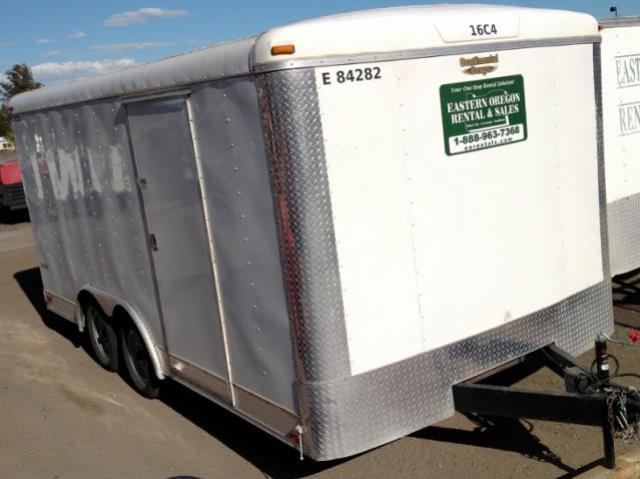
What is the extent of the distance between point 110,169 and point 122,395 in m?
2.00

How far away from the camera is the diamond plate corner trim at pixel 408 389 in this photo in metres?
3.75

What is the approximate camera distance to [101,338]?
6.86 meters

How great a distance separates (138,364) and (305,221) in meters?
3.12

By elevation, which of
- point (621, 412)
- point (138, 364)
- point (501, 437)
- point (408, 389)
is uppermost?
point (408, 389)

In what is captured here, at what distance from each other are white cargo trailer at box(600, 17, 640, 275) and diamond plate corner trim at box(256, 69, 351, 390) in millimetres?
3347

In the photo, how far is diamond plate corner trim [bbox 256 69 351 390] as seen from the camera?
355cm

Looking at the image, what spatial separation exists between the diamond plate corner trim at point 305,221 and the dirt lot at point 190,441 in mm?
1147

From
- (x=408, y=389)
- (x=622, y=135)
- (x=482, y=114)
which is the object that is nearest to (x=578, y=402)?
(x=408, y=389)

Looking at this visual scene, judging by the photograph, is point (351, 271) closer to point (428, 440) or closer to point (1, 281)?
point (428, 440)

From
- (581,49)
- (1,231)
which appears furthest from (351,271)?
(1,231)

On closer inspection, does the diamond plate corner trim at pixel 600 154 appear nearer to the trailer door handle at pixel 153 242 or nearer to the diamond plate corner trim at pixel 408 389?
the diamond plate corner trim at pixel 408 389

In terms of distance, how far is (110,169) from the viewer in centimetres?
554

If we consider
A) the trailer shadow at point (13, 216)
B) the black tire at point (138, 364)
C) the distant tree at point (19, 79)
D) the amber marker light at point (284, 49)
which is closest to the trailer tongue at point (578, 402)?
the amber marker light at point (284, 49)

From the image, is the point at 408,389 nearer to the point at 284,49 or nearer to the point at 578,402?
the point at 578,402
